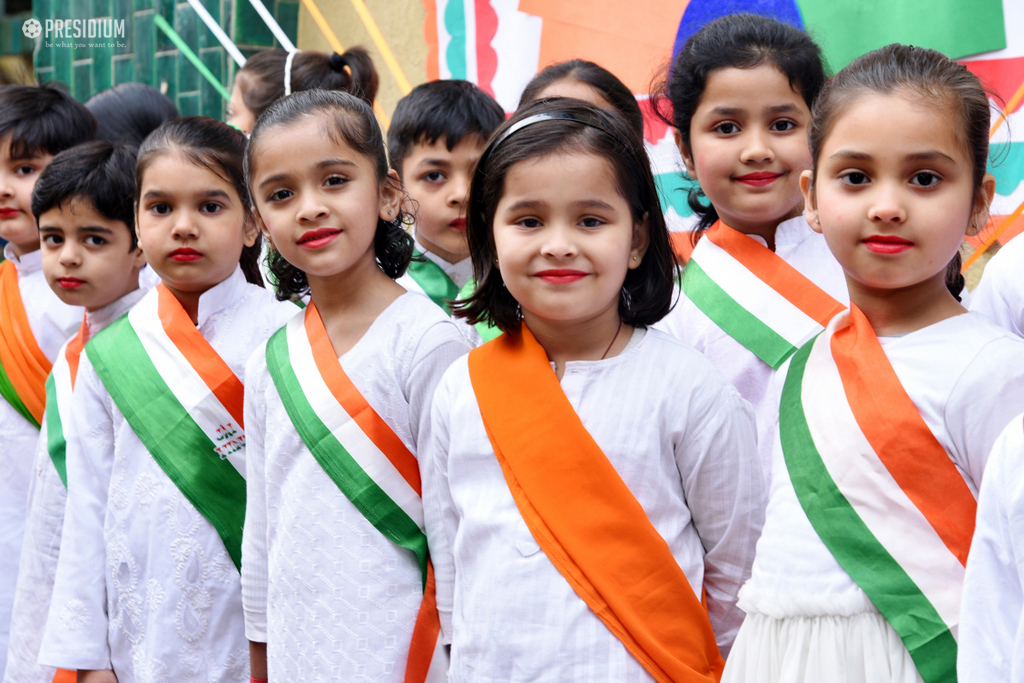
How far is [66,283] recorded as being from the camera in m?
2.61

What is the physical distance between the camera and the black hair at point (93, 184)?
8.59 ft

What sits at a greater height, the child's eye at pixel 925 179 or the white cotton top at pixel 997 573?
the child's eye at pixel 925 179

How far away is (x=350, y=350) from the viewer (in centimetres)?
194

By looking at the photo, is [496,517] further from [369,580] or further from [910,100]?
[910,100]

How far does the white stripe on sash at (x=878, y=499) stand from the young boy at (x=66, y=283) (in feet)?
5.92

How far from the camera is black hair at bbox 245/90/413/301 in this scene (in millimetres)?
1995

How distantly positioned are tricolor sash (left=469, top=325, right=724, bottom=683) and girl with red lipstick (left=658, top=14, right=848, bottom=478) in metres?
0.48

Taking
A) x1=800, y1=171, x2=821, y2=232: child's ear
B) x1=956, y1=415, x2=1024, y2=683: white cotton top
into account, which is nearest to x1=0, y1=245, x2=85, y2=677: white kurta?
x1=800, y1=171, x2=821, y2=232: child's ear

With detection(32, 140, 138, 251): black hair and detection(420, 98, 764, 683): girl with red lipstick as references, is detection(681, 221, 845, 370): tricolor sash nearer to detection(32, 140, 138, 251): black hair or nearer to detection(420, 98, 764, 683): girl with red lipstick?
detection(420, 98, 764, 683): girl with red lipstick

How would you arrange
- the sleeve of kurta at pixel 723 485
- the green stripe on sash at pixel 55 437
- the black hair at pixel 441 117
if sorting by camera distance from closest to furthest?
1. the sleeve of kurta at pixel 723 485
2. the green stripe on sash at pixel 55 437
3. the black hair at pixel 441 117

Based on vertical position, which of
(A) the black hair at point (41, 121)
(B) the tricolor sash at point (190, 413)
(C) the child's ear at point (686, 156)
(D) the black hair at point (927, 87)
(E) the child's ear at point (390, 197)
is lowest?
(B) the tricolor sash at point (190, 413)

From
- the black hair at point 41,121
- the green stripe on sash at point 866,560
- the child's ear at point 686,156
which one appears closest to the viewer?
the green stripe on sash at point 866,560

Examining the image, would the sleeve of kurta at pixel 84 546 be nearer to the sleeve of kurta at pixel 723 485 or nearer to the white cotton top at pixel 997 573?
the sleeve of kurta at pixel 723 485

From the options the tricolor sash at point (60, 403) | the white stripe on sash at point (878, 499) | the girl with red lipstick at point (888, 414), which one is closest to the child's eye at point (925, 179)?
the girl with red lipstick at point (888, 414)
